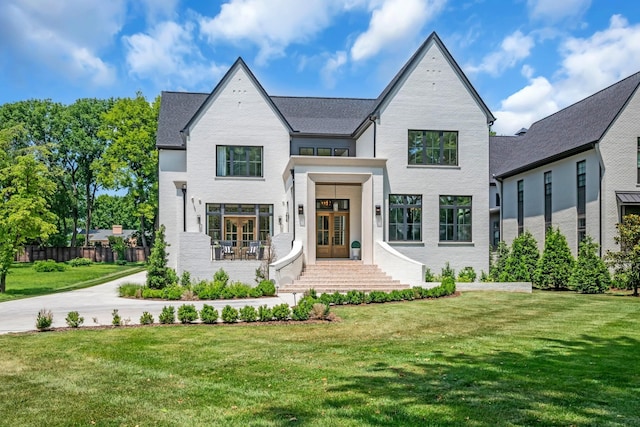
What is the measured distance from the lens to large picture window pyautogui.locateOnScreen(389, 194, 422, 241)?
2334cm

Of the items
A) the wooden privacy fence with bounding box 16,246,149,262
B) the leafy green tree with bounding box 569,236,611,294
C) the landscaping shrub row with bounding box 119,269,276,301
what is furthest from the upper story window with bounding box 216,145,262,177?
the wooden privacy fence with bounding box 16,246,149,262

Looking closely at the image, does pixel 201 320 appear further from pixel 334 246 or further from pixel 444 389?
pixel 334 246

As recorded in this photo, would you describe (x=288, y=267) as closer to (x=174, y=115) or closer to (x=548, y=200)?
(x=174, y=115)

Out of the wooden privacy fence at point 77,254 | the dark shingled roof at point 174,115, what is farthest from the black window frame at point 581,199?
the wooden privacy fence at point 77,254

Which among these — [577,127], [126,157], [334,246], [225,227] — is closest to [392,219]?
[334,246]

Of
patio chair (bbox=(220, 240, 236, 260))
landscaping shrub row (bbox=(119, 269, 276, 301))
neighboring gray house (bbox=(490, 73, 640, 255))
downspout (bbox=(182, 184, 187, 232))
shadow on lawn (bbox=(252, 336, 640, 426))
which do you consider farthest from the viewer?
downspout (bbox=(182, 184, 187, 232))

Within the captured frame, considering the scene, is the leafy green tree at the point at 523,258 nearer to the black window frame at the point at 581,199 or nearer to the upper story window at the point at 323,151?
A: the black window frame at the point at 581,199

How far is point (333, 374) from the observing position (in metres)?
7.59

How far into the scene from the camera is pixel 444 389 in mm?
6723

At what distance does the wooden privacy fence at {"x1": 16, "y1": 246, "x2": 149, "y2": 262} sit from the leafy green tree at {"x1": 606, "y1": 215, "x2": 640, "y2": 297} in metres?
41.4

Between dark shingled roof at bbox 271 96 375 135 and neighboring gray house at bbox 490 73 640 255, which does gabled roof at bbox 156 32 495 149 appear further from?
neighboring gray house at bbox 490 73 640 255

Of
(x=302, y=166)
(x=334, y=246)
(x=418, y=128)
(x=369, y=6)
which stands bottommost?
(x=334, y=246)

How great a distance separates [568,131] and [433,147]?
32.2ft

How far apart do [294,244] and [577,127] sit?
57.7 feet
